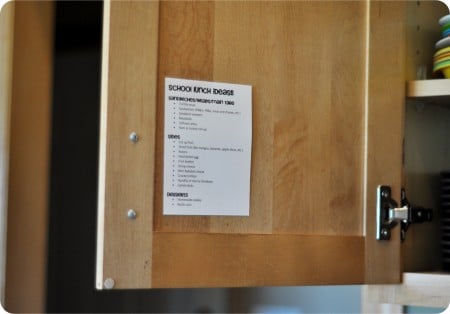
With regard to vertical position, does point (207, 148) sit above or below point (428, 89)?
below

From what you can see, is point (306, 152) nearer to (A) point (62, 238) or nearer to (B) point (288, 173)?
(B) point (288, 173)

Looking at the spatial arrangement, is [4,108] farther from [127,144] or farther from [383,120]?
[383,120]

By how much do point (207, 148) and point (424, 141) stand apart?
537 mm

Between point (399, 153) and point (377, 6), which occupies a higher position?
point (377, 6)

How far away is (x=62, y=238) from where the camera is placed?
346cm

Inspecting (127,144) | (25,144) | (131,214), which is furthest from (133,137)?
(25,144)

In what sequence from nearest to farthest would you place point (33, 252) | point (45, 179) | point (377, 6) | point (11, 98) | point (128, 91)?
1. point (128, 91)
2. point (377, 6)
3. point (11, 98)
4. point (33, 252)
5. point (45, 179)

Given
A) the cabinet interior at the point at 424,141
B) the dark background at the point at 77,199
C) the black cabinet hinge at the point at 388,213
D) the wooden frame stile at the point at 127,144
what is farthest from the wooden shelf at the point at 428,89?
the dark background at the point at 77,199

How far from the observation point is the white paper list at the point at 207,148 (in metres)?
1.09

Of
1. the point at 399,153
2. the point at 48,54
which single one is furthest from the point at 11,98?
the point at 399,153

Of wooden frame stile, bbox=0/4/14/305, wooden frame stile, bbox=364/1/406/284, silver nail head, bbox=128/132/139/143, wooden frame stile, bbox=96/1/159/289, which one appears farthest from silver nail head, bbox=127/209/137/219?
wooden frame stile, bbox=0/4/14/305

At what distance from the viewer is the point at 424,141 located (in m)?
1.43

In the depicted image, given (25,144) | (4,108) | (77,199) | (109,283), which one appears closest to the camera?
(109,283)

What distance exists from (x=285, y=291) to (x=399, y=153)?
1405 mm
